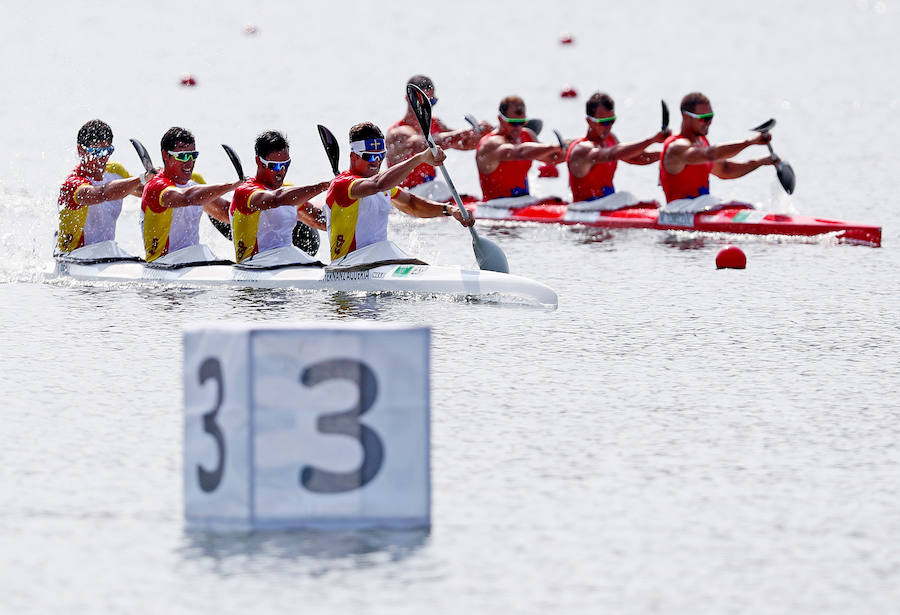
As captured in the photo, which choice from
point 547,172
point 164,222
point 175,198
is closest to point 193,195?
point 175,198

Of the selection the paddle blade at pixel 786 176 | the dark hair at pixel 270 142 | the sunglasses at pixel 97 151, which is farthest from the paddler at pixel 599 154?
the sunglasses at pixel 97 151

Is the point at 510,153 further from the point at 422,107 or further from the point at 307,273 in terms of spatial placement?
the point at 307,273

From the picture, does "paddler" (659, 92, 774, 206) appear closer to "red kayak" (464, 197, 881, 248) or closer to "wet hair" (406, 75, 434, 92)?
"red kayak" (464, 197, 881, 248)

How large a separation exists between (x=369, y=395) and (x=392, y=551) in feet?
2.04

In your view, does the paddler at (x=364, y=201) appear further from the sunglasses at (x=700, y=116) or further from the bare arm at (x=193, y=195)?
the sunglasses at (x=700, y=116)

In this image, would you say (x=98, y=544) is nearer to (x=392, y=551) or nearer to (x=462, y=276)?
(x=392, y=551)

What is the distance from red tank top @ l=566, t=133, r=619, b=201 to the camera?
20.2 metres

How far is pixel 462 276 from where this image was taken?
551 inches

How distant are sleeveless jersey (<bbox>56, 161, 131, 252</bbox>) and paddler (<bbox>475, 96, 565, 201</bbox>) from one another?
5.90 m

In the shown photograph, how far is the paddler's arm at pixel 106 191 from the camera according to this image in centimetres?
1496

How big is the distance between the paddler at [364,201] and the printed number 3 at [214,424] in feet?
22.6

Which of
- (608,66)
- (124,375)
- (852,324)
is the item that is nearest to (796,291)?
(852,324)

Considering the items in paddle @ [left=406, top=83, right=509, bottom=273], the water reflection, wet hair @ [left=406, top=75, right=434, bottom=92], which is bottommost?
the water reflection

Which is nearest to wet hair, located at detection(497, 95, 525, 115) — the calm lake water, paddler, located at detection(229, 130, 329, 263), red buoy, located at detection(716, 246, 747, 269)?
the calm lake water
